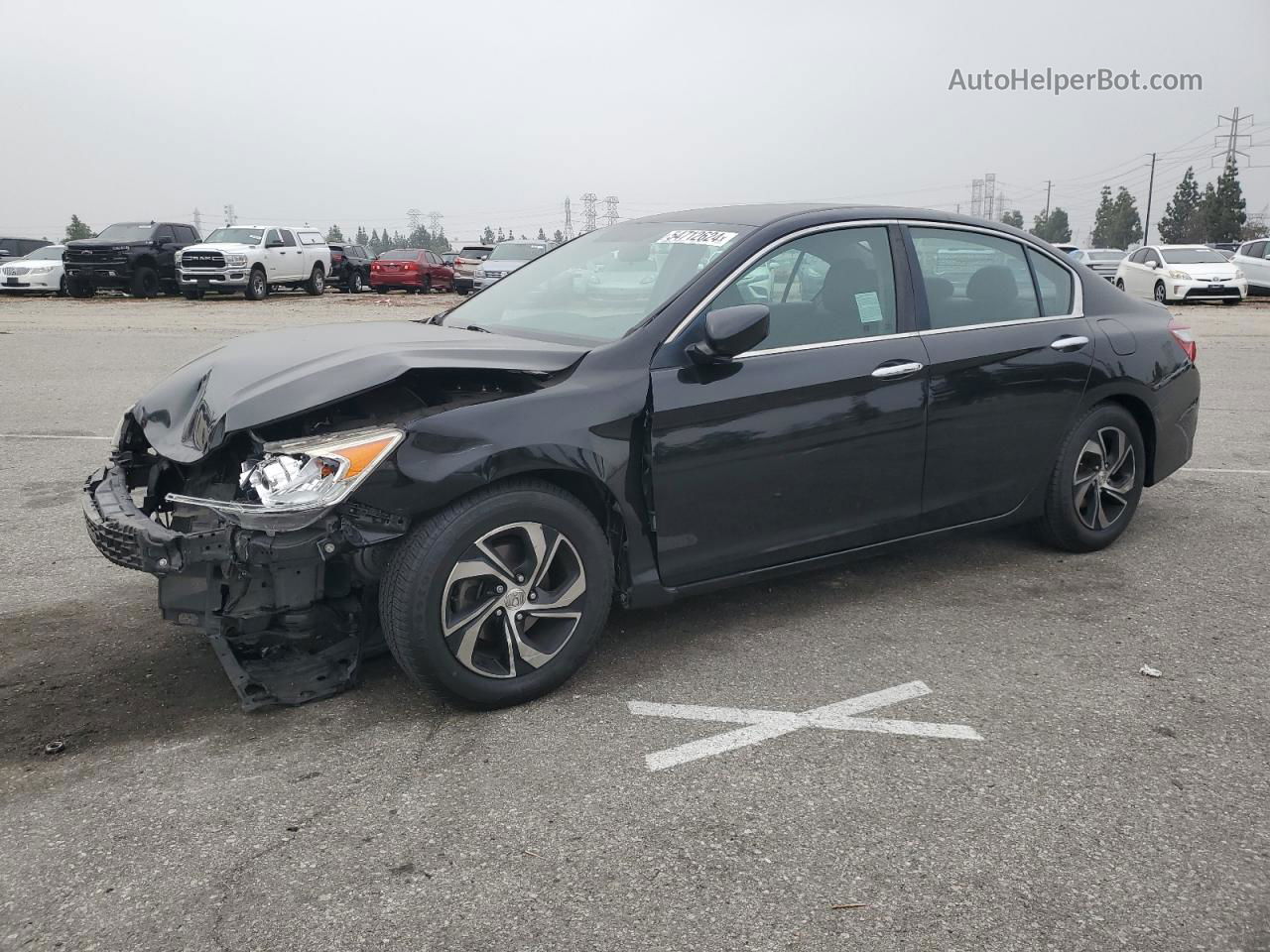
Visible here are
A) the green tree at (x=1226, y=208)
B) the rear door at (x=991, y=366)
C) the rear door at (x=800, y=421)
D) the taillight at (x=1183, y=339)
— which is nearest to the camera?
the rear door at (x=800, y=421)

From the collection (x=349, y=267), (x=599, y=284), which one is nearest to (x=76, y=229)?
(x=349, y=267)

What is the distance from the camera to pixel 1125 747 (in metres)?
3.35

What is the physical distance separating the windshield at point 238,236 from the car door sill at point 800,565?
26.3 metres

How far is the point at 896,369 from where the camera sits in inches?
170

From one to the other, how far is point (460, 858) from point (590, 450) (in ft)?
4.64

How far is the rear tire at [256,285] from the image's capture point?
27.3 m

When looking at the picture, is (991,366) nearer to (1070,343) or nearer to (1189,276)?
(1070,343)

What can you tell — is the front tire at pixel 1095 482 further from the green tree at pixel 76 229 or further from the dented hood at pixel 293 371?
the green tree at pixel 76 229

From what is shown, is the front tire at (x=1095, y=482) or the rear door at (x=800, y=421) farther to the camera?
the front tire at (x=1095, y=482)

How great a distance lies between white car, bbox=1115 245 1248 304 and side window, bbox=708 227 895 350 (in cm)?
2389

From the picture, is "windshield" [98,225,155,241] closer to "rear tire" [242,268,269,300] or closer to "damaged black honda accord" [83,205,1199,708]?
"rear tire" [242,268,269,300]

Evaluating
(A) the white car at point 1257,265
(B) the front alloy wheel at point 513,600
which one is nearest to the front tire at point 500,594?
(B) the front alloy wheel at point 513,600

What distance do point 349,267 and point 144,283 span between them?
25.3 feet

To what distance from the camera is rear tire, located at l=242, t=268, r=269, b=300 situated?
27.3 metres
